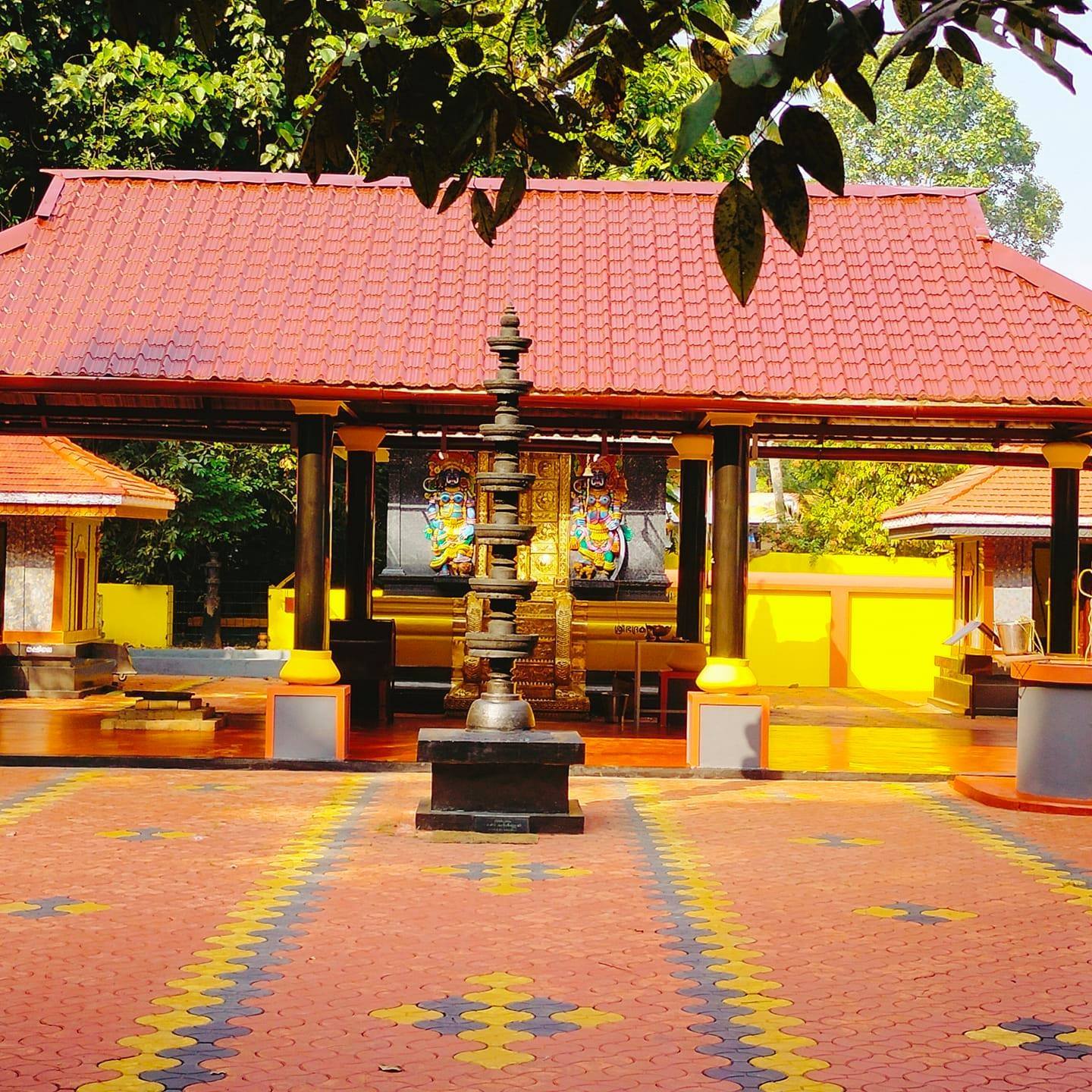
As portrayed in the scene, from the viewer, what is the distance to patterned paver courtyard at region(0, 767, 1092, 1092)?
15.9 ft

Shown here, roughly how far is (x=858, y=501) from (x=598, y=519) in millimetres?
11462

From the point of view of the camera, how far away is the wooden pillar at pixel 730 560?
39.3 ft

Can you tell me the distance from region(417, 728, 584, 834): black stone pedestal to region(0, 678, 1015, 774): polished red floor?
9.44 feet

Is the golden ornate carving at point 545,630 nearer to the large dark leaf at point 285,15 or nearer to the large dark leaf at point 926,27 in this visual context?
the large dark leaf at point 285,15

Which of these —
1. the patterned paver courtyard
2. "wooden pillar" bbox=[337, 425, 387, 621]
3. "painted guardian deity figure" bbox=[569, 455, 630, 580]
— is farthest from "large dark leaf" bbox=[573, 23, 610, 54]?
"painted guardian deity figure" bbox=[569, 455, 630, 580]

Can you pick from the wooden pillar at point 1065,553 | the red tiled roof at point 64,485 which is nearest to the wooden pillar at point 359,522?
the red tiled roof at point 64,485

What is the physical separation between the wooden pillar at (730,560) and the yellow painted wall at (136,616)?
14.4 m

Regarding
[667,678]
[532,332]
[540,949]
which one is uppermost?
[532,332]

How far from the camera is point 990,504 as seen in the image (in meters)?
18.8

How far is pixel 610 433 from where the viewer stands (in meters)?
15.4

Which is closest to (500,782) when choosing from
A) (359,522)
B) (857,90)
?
(359,522)

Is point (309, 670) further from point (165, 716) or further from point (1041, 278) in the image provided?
point (1041, 278)

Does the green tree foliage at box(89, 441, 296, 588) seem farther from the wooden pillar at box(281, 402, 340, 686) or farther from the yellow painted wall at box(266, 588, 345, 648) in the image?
the wooden pillar at box(281, 402, 340, 686)

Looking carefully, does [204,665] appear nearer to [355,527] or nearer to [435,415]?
[355,527]
